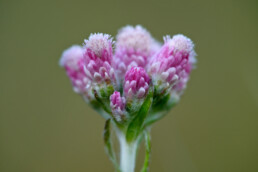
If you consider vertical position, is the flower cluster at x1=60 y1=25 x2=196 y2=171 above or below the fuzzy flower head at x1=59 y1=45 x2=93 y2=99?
below

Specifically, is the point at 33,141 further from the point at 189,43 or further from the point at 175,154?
the point at 189,43

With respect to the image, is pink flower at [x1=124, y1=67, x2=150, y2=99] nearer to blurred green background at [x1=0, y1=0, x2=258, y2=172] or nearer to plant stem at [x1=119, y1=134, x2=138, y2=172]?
plant stem at [x1=119, y1=134, x2=138, y2=172]

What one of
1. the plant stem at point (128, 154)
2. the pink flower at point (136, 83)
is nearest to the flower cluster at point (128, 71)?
the pink flower at point (136, 83)

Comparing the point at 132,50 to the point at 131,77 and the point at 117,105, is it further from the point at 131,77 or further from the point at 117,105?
the point at 117,105

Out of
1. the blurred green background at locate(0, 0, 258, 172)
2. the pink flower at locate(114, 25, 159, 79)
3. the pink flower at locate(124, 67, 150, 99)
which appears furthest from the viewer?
the blurred green background at locate(0, 0, 258, 172)

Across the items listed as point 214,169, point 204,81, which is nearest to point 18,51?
point 204,81

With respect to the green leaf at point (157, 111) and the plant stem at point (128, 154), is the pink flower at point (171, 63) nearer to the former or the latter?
the green leaf at point (157, 111)

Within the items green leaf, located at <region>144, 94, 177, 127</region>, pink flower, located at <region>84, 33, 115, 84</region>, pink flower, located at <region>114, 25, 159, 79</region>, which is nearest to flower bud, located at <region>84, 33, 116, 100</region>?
pink flower, located at <region>84, 33, 115, 84</region>
